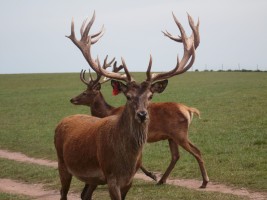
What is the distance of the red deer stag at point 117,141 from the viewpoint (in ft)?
23.8

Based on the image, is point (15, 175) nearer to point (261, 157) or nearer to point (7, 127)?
point (261, 157)

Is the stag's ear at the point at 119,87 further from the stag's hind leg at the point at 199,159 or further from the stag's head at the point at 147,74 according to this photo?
the stag's hind leg at the point at 199,159

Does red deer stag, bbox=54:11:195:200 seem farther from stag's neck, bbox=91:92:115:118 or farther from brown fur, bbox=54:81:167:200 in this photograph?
stag's neck, bbox=91:92:115:118

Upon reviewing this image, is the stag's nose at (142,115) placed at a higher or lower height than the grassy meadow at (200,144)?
higher

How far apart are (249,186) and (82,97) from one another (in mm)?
5387

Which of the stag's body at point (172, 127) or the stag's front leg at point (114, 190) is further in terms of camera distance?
the stag's body at point (172, 127)

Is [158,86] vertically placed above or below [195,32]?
below

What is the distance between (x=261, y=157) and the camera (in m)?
13.1

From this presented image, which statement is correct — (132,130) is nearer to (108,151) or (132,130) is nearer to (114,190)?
(108,151)

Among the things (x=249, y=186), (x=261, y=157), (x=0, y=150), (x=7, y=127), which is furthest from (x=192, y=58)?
(x=7, y=127)

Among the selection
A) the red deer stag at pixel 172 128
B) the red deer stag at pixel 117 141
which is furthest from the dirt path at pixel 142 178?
the red deer stag at pixel 117 141

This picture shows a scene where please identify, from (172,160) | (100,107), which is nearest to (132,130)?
(172,160)

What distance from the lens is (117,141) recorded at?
7473mm

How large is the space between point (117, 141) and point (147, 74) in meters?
1.05
